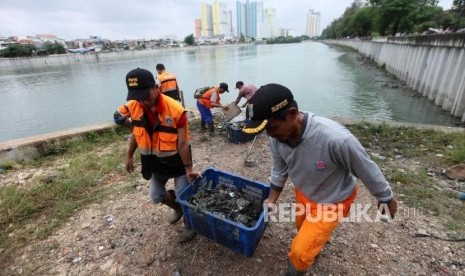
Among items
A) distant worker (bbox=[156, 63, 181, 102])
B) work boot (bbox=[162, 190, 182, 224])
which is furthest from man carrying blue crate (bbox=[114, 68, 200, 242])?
distant worker (bbox=[156, 63, 181, 102])

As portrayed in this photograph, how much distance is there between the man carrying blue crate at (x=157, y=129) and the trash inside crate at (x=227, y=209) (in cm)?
24

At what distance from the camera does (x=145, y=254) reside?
257 centimetres

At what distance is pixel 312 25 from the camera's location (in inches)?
6973

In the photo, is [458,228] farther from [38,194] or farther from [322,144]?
[38,194]

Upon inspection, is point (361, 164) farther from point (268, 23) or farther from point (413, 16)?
point (268, 23)

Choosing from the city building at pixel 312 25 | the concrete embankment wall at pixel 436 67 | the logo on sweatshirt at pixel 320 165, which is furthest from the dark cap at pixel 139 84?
the city building at pixel 312 25

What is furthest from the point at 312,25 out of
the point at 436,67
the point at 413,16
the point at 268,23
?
the point at 436,67

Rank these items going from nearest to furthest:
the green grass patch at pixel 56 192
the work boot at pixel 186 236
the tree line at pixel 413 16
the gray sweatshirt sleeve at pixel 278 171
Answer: the gray sweatshirt sleeve at pixel 278 171
the work boot at pixel 186 236
the green grass patch at pixel 56 192
the tree line at pixel 413 16

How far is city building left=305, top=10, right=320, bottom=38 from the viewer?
173750 millimetres

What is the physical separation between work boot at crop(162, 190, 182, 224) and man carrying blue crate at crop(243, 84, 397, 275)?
1.33 meters

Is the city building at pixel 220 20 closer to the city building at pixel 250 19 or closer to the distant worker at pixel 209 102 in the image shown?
the city building at pixel 250 19

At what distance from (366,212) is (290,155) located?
1.82m

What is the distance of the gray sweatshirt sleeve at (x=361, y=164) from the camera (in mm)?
1545

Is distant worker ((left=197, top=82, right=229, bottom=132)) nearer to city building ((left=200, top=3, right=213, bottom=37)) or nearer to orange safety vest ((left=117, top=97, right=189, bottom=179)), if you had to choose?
orange safety vest ((left=117, top=97, right=189, bottom=179))
